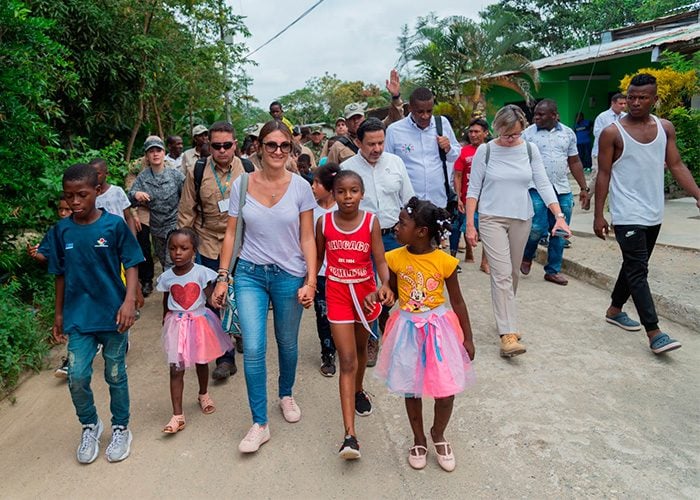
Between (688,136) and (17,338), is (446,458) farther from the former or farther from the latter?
(688,136)

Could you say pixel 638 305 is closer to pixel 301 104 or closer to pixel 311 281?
pixel 311 281

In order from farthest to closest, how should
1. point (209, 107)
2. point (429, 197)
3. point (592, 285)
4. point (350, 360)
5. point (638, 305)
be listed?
Answer: point (209, 107) < point (592, 285) < point (429, 197) < point (638, 305) < point (350, 360)

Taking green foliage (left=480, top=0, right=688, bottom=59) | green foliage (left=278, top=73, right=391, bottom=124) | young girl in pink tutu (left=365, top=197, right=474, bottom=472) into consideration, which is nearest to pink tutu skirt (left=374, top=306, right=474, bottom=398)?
young girl in pink tutu (left=365, top=197, right=474, bottom=472)

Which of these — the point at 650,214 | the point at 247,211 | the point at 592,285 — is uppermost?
the point at 247,211

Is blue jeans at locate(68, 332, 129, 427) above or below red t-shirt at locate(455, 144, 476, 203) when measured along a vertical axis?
below

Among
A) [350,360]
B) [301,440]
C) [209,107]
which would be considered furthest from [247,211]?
[209,107]

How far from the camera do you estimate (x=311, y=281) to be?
3.38 metres

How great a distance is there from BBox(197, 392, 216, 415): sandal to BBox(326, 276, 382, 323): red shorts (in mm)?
1240

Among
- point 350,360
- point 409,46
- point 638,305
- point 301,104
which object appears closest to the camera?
point 350,360

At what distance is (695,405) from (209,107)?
12242 millimetres

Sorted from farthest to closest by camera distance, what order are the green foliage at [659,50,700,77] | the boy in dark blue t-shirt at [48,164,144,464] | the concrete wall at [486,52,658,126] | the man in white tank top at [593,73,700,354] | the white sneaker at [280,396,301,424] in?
the concrete wall at [486,52,658,126] < the green foliage at [659,50,700,77] < the man in white tank top at [593,73,700,354] < the white sneaker at [280,396,301,424] < the boy in dark blue t-shirt at [48,164,144,464]

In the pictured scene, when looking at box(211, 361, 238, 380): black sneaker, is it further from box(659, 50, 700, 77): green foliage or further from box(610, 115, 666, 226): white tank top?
box(659, 50, 700, 77): green foliage

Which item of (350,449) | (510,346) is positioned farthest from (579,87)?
(350,449)

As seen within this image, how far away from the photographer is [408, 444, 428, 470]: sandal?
3127 mm
